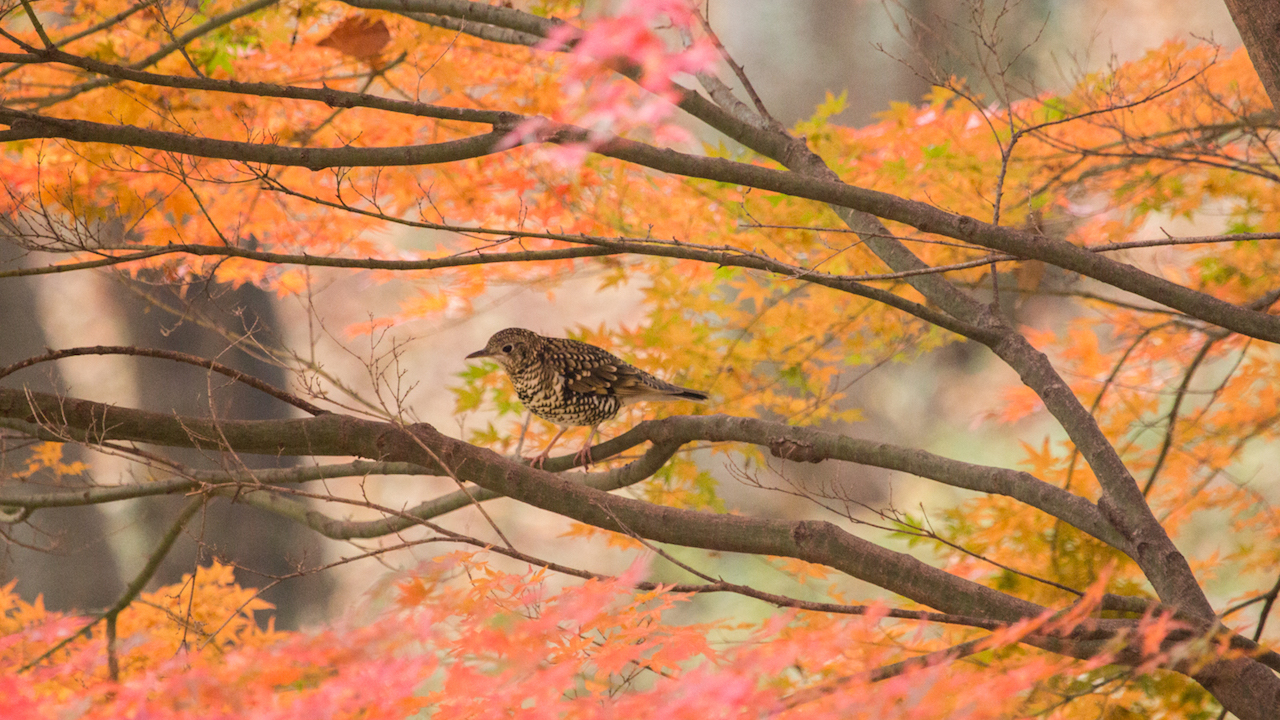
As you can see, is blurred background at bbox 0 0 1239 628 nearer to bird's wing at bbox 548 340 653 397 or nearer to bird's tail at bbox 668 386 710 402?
bird's wing at bbox 548 340 653 397

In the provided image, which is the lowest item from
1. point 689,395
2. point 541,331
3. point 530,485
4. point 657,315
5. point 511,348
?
point 530,485

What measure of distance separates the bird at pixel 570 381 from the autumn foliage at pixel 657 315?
0.33 metres

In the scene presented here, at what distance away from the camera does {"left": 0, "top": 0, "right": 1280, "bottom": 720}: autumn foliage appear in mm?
1866

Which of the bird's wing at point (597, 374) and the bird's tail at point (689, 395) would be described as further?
the bird's wing at point (597, 374)

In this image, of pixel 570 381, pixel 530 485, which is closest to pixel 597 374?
pixel 570 381

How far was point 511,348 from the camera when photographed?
3400 millimetres

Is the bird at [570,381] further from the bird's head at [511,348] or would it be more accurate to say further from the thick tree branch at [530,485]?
the thick tree branch at [530,485]

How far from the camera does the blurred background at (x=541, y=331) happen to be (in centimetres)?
645

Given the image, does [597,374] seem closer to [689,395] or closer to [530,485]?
[689,395]

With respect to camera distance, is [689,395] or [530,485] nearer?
[530,485]

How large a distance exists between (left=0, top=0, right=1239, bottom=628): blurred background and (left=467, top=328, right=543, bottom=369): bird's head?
12.0 feet

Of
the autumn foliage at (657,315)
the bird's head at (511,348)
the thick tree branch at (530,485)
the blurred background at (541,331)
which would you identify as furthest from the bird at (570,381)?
the blurred background at (541,331)

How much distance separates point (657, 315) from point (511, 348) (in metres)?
0.71

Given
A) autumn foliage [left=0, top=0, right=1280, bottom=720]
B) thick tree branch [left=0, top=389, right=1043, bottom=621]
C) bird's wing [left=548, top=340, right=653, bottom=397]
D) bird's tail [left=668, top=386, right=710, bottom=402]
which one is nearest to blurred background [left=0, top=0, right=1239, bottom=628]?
autumn foliage [left=0, top=0, right=1280, bottom=720]
